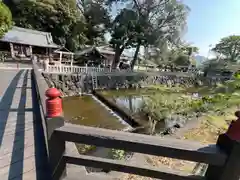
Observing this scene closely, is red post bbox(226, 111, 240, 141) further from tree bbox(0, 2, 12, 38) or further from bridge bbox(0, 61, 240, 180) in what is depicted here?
tree bbox(0, 2, 12, 38)

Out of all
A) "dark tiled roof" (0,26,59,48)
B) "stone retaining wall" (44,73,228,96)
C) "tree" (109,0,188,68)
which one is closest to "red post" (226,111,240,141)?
"stone retaining wall" (44,73,228,96)

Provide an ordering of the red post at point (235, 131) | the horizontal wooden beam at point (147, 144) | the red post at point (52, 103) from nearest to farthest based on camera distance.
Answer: the red post at point (235, 131), the horizontal wooden beam at point (147, 144), the red post at point (52, 103)

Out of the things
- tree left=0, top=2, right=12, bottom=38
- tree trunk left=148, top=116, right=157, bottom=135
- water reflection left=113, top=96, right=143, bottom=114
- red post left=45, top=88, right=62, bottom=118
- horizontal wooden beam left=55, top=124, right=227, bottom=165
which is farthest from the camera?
tree left=0, top=2, right=12, bottom=38

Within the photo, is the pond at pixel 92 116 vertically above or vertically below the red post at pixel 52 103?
below

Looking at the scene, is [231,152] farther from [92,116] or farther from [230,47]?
[230,47]

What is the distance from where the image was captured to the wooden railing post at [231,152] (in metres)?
0.81

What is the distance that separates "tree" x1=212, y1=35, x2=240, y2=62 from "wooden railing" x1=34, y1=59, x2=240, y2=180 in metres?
38.3

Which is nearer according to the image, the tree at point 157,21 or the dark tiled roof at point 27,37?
the tree at point 157,21

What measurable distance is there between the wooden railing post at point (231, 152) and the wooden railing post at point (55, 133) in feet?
3.30

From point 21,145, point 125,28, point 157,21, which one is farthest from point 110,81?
point 21,145

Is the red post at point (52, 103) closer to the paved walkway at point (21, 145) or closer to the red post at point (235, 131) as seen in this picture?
the paved walkway at point (21, 145)

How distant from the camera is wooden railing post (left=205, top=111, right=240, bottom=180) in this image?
0.81 m

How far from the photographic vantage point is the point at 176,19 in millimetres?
16047

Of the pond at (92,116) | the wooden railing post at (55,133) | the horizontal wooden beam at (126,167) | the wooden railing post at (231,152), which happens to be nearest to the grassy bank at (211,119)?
the wooden railing post at (231,152)
